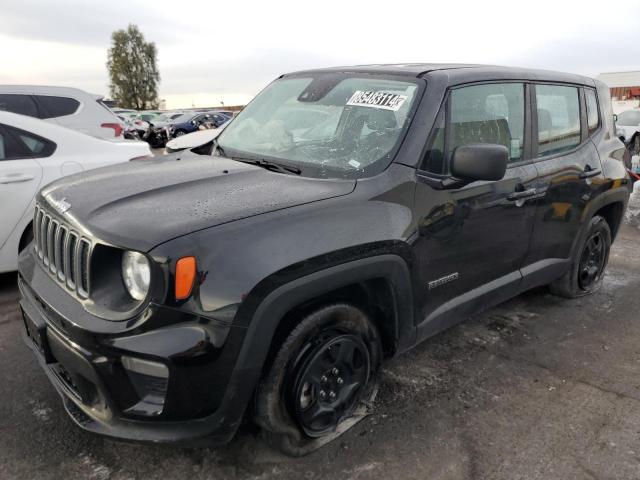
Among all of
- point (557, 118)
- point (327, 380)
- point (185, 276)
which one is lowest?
point (327, 380)

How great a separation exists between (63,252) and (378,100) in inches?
69.6

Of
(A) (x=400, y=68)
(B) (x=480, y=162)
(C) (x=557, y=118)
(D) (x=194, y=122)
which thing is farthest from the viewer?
(D) (x=194, y=122)

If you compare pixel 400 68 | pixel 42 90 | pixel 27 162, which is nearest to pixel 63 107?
pixel 42 90

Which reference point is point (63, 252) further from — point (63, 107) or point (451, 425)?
point (63, 107)

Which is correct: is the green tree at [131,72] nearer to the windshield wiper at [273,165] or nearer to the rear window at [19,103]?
the rear window at [19,103]

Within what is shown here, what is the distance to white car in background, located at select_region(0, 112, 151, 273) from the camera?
4.10 meters

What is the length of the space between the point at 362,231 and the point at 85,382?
1.29 m

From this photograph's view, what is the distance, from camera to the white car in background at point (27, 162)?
4098mm

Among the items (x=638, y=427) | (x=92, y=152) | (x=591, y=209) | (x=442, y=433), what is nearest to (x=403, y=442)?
(x=442, y=433)

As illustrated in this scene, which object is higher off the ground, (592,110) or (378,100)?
(378,100)

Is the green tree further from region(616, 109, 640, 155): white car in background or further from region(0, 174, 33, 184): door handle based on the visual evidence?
region(0, 174, 33, 184): door handle

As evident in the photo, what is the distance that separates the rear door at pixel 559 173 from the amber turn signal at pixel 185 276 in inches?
93.1

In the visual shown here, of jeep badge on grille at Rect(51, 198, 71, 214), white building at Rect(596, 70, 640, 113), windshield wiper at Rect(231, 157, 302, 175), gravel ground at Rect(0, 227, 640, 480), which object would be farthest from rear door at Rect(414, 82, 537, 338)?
white building at Rect(596, 70, 640, 113)

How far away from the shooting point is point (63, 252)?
7.52 ft
